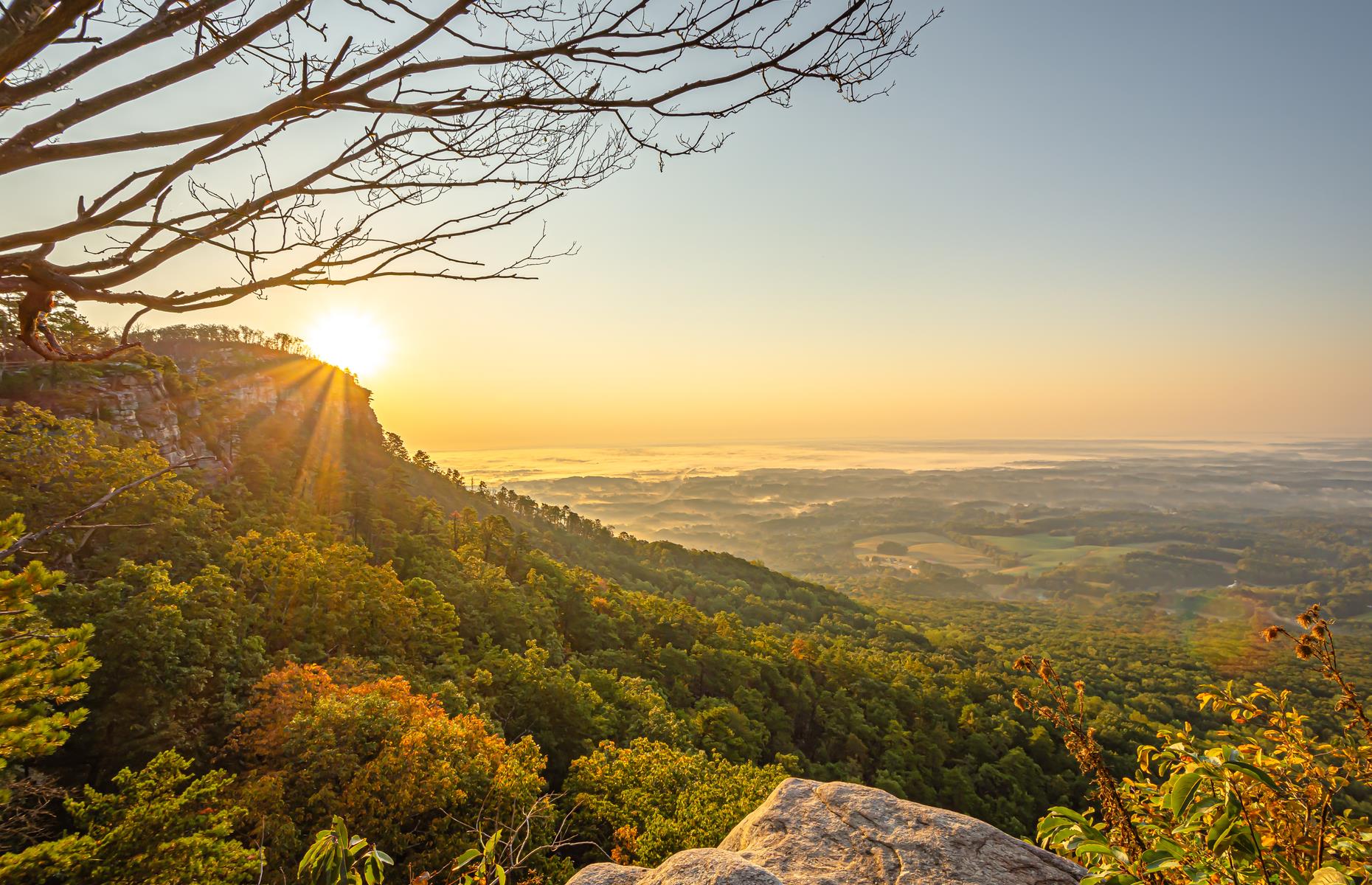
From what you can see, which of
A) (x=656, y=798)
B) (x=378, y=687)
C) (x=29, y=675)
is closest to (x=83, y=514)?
(x=29, y=675)

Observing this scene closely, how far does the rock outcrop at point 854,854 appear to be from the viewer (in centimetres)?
333

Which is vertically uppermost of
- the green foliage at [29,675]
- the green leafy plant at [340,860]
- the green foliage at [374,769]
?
the green leafy plant at [340,860]

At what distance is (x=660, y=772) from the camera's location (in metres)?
17.7

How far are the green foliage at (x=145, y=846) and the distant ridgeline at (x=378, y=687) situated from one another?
2.7 inches

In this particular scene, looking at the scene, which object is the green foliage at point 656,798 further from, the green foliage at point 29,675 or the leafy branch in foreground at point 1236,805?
the leafy branch in foreground at point 1236,805

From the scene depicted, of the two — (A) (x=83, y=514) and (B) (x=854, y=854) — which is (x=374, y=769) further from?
(A) (x=83, y=514)

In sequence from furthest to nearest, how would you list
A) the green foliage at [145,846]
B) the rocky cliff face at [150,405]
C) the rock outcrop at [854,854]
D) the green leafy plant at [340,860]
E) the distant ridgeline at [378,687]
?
the rocky cliff face at [150,405]
the distant ridgeline at [378,687]
the green foliage at [145,846]
the rock outcrop at [854,854]
the green leafy plant at [340,860]

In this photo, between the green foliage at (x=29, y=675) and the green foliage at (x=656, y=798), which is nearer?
the green foliage at (x=29, y=675)

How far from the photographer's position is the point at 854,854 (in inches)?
148

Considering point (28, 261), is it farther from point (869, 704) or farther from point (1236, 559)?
point (1236, 559)

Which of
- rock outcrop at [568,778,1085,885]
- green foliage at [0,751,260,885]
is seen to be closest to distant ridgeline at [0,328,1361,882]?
green foliage at [0,751,260,885]

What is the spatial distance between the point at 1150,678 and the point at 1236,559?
487 feet

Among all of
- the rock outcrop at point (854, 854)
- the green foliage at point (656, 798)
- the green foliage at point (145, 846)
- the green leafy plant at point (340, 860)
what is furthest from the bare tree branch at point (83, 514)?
the green foliage at point (656, 798)

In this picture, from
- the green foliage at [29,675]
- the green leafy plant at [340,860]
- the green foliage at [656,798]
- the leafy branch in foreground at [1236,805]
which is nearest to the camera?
the leafy branch in foreground at [1236,805]
